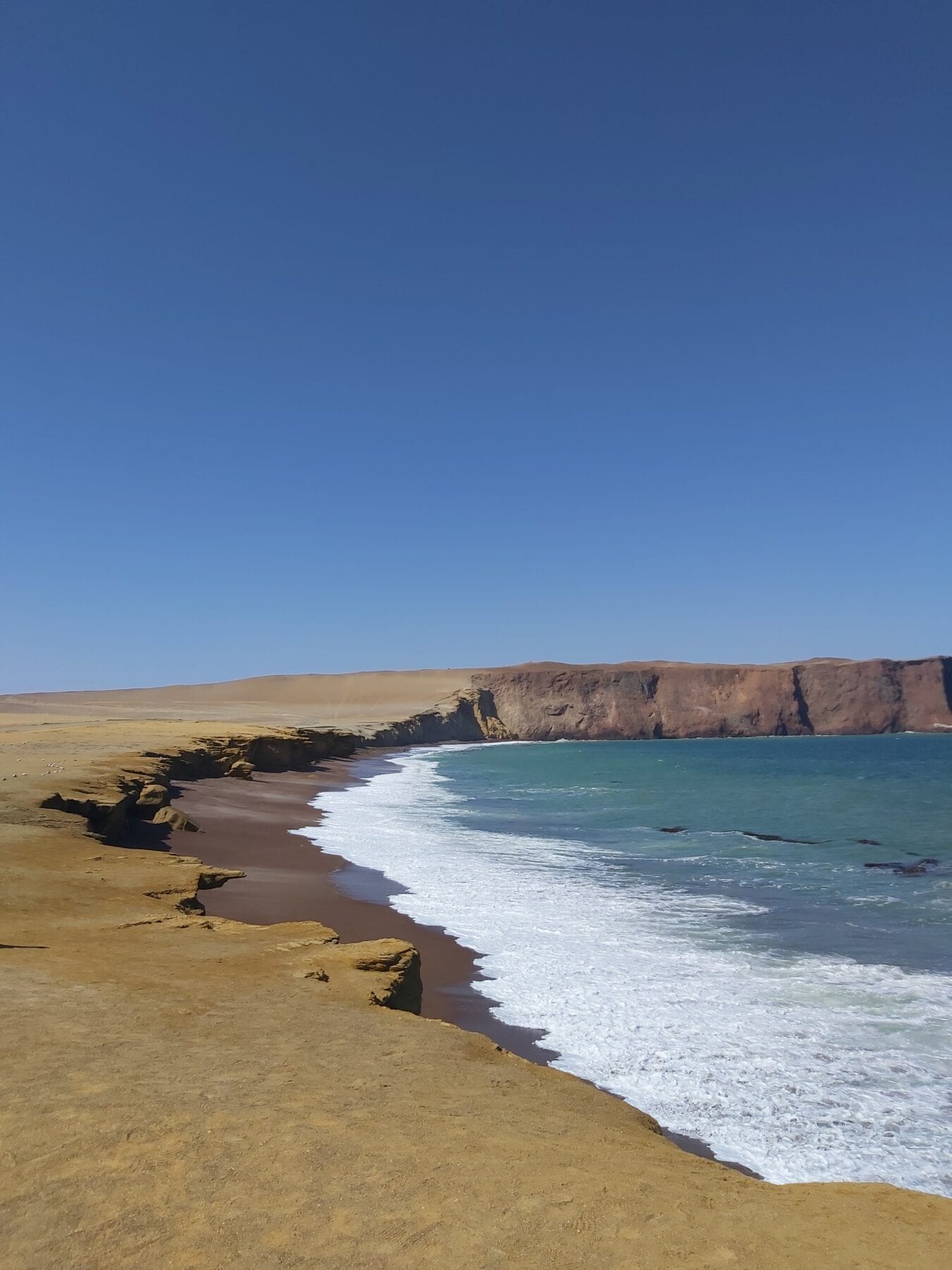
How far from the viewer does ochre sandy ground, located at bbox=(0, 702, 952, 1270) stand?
3.37 meters

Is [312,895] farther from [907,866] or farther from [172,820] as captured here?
[907,866]

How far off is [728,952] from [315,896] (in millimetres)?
6520

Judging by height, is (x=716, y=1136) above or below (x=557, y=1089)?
below

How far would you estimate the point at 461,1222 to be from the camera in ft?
11.4

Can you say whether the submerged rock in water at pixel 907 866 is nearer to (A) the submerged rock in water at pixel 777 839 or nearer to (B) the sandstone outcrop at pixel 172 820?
(A) the submerged rock in water at pixel 777 839

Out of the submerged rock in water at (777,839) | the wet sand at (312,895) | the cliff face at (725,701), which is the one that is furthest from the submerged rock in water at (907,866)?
the cliff face at (725,701)

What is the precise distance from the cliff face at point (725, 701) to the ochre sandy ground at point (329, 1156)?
376ft

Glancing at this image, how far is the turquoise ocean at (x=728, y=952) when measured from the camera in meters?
6.62

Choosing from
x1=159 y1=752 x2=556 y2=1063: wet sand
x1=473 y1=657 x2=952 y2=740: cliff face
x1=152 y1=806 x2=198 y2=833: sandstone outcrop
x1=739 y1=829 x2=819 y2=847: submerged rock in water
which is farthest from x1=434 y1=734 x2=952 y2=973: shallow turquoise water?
x1=473 y1=657 x2=952 y2=740: cliff face

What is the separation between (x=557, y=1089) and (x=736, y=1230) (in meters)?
2.20

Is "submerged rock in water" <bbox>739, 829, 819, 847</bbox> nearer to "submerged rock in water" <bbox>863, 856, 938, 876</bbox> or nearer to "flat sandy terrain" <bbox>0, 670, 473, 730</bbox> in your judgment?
"submerged rock in water" <bbox>863, 856, 938, 876</bbox>

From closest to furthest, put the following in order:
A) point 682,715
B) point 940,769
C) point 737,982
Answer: point 737,982
point 940,769
point 682,715

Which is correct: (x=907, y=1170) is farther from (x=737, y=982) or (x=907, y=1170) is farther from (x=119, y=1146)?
(x=119, y=1146)

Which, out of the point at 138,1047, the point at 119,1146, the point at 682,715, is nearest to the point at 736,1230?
the point at 119,1146
